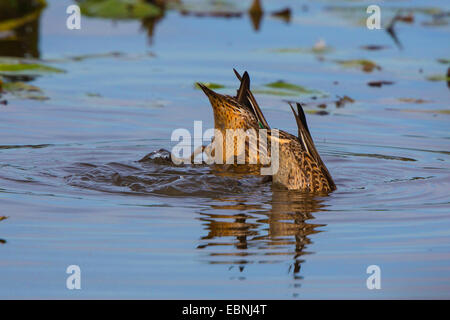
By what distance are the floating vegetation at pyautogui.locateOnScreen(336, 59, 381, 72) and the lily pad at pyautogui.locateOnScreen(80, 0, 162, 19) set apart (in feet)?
16.9

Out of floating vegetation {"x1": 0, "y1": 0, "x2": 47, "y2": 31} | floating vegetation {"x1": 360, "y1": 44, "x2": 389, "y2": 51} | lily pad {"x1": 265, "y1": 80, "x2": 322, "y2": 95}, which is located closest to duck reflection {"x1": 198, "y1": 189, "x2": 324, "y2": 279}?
Result: lily pad {"x1": 265, "y1": 80, "x2": 322, "y2": 95}

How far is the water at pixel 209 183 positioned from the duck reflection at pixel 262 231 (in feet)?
0.05

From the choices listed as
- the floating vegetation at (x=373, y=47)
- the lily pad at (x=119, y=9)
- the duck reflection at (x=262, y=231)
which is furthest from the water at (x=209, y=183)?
the lily pad at (x=119, y=9)

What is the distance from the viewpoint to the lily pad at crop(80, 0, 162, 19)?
1655 cm

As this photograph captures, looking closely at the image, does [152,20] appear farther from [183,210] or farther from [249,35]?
[183,210]

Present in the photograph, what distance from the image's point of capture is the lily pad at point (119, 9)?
1655cm

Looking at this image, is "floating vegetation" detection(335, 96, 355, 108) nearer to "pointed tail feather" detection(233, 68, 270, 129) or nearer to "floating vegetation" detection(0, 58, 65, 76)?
"pointed tail feather" detection(233, 68, 270, 129)

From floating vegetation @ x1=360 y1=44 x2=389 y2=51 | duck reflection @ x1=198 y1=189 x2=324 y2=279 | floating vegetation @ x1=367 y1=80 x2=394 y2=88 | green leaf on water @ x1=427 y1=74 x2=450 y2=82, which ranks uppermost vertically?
floating vegetation @ x1=360 y1=44 x2=389 y2=51

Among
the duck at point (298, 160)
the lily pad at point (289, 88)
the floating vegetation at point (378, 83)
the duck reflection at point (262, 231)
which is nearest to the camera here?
the duck reflection at point (262, 231)

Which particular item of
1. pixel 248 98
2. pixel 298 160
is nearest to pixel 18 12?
pixel 248 98

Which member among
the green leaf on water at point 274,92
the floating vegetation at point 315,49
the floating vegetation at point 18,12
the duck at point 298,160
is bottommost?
the duck at point 298,160

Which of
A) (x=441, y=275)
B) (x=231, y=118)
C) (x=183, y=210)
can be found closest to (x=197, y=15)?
(x=231, y=118)

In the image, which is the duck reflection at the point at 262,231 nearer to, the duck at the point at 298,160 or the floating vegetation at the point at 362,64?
the duck at the point at 298,160

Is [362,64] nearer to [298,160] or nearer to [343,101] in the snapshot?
[343,101]
